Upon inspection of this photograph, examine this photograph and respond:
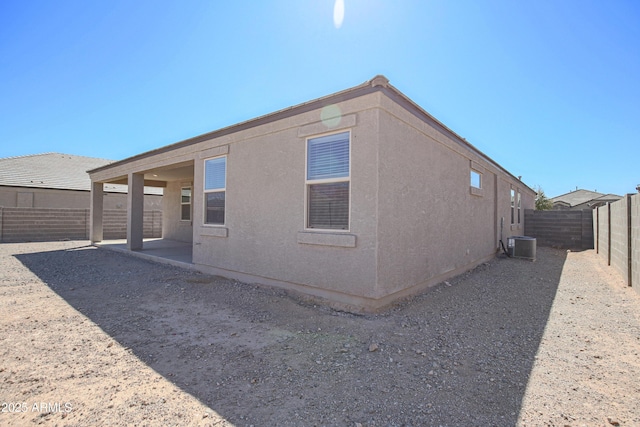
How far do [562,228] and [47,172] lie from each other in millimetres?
31660

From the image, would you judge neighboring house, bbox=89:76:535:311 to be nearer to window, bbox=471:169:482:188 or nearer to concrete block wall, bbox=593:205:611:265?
window, bbox=471:169:482:188

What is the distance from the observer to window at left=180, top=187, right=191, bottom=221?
14.0 meters

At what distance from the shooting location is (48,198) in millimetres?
19281

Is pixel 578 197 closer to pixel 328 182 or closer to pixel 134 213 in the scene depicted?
pixel 328 182

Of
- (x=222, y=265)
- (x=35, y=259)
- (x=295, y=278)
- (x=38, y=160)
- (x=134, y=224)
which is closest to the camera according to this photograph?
(x=295, y=278)

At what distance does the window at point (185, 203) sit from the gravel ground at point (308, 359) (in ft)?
25.9

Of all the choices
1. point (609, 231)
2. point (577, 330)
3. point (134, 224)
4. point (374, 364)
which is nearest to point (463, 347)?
point (374, 364)

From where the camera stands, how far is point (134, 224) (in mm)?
10836

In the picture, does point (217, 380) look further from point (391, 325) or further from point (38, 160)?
point (38, 160)

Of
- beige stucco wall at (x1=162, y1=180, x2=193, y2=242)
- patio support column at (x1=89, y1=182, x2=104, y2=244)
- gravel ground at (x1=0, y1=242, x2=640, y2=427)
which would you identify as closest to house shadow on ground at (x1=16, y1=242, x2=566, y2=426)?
gravel ground at (x1=0, y1=242, x2=640, y2=427)

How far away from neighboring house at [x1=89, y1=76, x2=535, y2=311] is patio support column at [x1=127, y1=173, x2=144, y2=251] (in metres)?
3.52

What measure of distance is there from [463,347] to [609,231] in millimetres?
9953

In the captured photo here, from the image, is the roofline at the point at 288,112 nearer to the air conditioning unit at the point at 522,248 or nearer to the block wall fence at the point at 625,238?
Answer: the block wall fence at the point at 625,238

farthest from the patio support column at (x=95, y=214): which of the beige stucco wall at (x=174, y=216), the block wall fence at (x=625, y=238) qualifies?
the block wall fence at (x=625, y=238)
